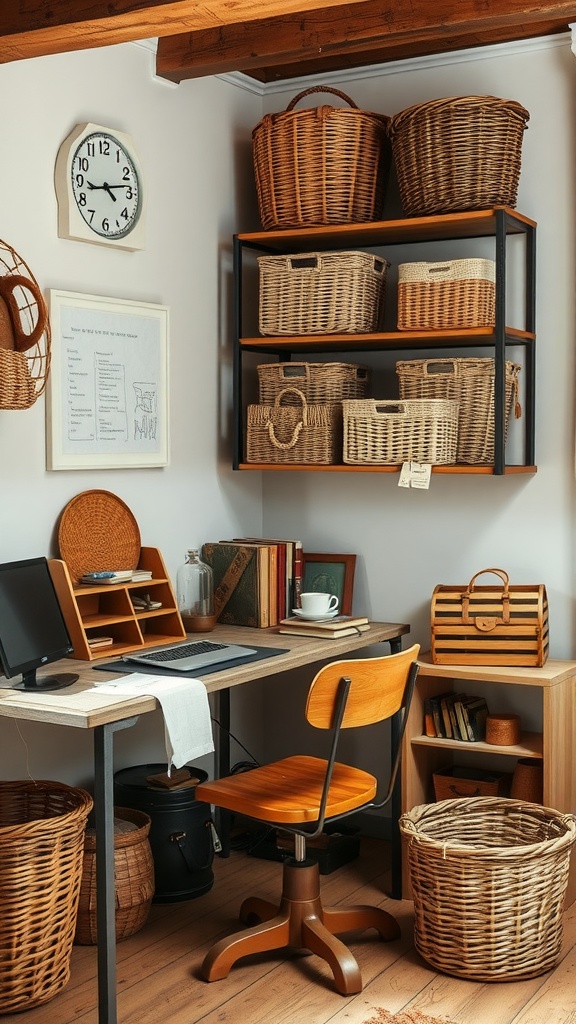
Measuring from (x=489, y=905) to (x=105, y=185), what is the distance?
2.32 m

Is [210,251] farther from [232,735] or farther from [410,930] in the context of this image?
[410,930]

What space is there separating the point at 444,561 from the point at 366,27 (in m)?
1.73

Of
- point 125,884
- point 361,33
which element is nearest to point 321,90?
point 361,33

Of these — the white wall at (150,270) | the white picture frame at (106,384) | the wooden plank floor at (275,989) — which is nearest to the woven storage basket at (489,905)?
the wooden plank floor at (275,989)

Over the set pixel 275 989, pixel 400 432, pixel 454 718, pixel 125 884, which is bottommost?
pixel 275 989

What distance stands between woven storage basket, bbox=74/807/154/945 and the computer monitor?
0.57 metres

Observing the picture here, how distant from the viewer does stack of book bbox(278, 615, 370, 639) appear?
356 centimetres

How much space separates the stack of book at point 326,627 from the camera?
11.7 feet

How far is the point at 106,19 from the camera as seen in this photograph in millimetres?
2549

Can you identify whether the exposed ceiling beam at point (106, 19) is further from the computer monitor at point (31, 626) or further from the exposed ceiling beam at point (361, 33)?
the computer monitor at point (31, 626)

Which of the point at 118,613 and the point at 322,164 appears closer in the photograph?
the point at 118,613

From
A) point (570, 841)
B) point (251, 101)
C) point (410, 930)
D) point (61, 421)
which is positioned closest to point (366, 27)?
point (251, 101)

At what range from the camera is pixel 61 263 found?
11.0 feet

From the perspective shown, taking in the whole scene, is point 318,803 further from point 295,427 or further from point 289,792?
point 295,427
